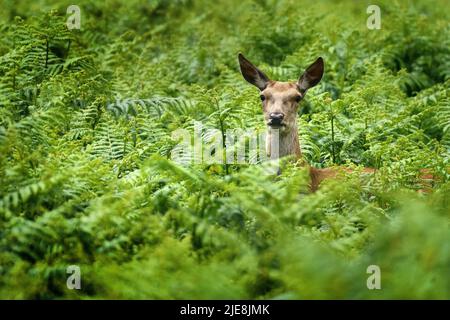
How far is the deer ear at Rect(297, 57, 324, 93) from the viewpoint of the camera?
8359mm

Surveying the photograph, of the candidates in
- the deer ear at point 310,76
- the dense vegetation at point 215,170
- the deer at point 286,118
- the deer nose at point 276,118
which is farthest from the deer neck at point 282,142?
the deer ear at point 310,76

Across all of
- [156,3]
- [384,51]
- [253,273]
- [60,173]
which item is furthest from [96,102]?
[156,3]

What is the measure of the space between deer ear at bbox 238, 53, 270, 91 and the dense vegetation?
359mm

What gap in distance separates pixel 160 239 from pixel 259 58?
6.29m

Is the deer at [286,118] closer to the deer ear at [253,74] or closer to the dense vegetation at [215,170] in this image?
the deer ear at [253,74]

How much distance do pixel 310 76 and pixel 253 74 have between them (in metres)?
0.63

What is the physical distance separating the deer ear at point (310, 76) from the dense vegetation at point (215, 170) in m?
0.38

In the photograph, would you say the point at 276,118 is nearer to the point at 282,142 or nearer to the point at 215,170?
the point at 282,142

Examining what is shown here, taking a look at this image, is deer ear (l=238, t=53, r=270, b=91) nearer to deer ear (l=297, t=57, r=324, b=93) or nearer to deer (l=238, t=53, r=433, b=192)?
deer (l=238, t=53, r=433, b=192)

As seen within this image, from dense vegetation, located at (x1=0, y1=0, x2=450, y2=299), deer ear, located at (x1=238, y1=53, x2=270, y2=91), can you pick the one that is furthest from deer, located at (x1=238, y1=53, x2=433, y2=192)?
dense vegetation, located at (x1=0, y1=0, x2=450, y2=299)

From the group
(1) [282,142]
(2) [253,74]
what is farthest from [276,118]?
(2) [253,74]

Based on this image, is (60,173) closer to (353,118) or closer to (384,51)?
(353,118)

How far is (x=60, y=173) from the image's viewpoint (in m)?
5.99

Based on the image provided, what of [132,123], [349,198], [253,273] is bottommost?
[253,273]
